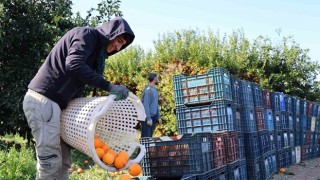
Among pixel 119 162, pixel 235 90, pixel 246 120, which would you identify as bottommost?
pixel 119 162

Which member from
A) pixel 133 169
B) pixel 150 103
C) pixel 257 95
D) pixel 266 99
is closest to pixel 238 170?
pixel 257 95

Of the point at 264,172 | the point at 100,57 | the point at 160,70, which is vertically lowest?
the point at 264,172

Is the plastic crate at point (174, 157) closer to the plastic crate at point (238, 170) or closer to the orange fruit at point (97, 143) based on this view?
the plastic crate at point (238, 170)

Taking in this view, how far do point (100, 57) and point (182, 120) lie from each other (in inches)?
111

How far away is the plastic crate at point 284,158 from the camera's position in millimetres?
8359

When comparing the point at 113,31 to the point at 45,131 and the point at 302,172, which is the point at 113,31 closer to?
the point at 45,131

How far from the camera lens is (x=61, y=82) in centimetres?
312

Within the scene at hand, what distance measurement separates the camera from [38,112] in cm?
304

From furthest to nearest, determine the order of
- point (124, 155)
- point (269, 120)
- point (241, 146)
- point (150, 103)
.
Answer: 1. point (269, 120)
2. point (150, 103)
3. point (241, 146)
4. point (124, 155)

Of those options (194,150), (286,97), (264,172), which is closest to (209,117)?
(194,150)

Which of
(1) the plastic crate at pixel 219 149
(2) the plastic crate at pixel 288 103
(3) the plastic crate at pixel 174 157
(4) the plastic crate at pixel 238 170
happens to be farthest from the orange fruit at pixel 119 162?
(2) the plastic crate at pixel 288 103

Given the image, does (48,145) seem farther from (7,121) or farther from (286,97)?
(286,97)

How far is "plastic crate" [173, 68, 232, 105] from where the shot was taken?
5.73m

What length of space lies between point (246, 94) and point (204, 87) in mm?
1196
